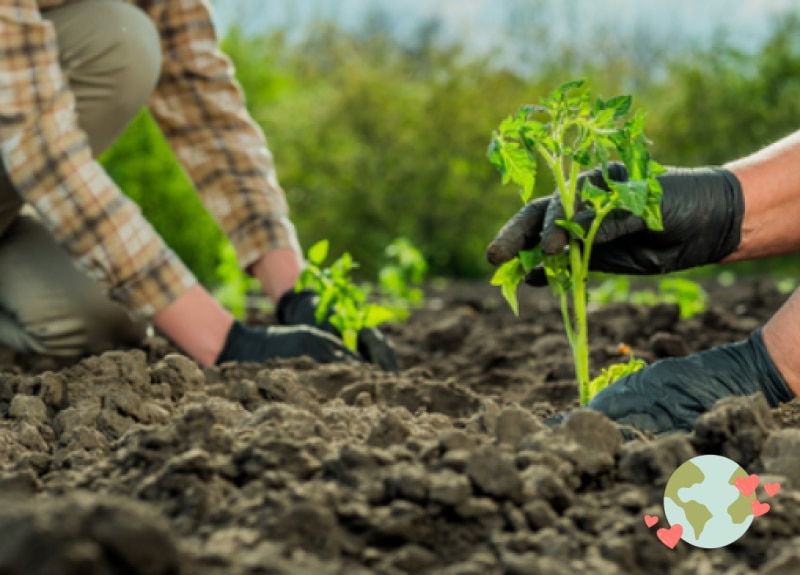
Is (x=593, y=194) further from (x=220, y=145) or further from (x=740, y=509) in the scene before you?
(x=220, y=145)

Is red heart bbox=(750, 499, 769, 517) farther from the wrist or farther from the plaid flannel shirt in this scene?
the wrist

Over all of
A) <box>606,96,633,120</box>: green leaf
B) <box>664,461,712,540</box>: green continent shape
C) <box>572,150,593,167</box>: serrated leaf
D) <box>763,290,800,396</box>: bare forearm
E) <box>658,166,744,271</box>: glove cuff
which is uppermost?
<box>606,96,633,120</box>: green leaf

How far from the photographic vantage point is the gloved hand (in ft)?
7.39

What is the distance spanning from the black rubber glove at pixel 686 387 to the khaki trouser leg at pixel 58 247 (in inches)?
82.7

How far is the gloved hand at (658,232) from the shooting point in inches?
88.7

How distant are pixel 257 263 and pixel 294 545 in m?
2.47

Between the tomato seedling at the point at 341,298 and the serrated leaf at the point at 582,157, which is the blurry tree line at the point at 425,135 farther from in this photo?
the serrated leaf at the point at 582,157

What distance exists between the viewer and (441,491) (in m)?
1.43

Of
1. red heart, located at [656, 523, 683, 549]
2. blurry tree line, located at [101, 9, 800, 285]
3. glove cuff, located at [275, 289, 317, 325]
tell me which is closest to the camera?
red heart, located at [656, 523, 683, 549]

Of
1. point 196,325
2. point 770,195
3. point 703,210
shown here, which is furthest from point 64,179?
point 770,195

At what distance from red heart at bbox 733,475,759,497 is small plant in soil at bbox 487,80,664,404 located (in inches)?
24.3

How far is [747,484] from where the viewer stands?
1547 mm

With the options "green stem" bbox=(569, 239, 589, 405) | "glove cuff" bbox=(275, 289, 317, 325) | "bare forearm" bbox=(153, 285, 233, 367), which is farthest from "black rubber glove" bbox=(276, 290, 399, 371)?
"green stem" bbox=(569, 239, 589, 405)

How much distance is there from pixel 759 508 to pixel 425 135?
248 inches
